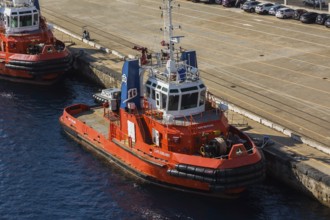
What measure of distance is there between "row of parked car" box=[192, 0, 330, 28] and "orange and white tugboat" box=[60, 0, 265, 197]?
3312cm

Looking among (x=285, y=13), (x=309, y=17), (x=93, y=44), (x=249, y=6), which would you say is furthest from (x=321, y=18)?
(x=93, y=44)

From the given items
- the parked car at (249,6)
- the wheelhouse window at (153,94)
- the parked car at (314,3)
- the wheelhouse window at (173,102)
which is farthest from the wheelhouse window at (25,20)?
the parked car at (314,3)

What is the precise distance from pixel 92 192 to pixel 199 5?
162 feet

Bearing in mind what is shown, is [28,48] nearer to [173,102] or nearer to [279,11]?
[173,102]

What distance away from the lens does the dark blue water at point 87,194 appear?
34656 millimetres

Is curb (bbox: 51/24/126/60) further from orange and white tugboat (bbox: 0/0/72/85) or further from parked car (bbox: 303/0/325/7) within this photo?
parked car (bbox: 303/0/325/7)

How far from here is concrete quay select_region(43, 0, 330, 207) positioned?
36438 millimetres

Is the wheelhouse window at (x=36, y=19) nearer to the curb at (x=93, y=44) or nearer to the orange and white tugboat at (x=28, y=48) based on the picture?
the orange and white tugboat at (x=28, y=48)

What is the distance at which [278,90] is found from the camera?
160ft

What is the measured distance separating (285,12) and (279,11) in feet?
2.42

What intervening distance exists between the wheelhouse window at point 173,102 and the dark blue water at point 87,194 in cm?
453

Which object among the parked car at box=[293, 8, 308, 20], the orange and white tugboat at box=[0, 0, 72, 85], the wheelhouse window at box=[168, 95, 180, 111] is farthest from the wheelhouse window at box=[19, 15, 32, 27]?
the parked car at box=[293, 8, 308, 20]

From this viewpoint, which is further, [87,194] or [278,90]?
[278,90]

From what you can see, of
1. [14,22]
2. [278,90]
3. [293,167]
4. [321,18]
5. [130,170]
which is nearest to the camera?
[293,167]
